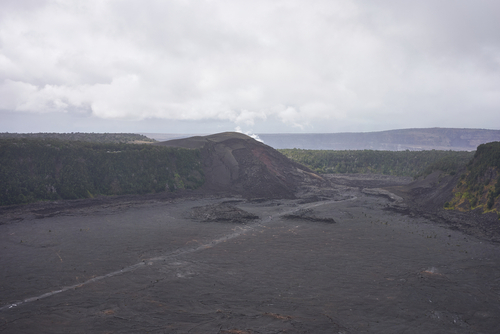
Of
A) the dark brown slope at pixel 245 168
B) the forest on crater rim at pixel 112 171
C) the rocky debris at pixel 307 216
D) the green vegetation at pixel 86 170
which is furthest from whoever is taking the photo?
the dark brown slope at pixel 245 168

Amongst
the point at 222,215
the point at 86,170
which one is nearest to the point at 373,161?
the point at 222,215

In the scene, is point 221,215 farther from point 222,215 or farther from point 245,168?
point 245,168

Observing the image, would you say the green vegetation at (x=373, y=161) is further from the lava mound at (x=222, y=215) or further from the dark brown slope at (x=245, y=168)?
the lava mound at (x=222, y=215)

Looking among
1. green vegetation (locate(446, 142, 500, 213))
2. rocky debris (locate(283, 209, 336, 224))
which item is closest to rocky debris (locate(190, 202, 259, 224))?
rocky debris (locate(283, 209, 336, 224))

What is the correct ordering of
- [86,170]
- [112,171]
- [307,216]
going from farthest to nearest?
[112,171], [86,170], [307,216]

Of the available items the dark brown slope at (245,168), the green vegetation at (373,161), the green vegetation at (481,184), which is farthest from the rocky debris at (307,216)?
the green vegetation at (373,161)

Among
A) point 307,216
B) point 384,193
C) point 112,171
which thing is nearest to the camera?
point 307,216
